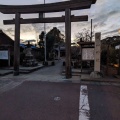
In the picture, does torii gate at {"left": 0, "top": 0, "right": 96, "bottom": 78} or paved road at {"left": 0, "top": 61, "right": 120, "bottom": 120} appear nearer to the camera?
paved road at {"left": 0, "top": 61, "right": 120, "bottom": 120}

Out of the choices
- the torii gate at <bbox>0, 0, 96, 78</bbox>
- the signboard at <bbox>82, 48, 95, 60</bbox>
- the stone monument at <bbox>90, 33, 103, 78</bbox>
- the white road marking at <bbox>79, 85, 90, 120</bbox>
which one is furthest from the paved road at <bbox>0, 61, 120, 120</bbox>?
the signboard at <bbox>82, 48, 95, 60</bbox>

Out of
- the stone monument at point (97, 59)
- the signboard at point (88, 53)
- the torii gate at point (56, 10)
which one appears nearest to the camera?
the torii gate at point (56, 10)

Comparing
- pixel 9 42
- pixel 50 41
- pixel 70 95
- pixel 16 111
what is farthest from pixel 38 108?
pixel 50 41

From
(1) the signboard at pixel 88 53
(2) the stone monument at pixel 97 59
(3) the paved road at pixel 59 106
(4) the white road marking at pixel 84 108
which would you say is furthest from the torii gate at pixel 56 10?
(4) the white road marking at pixel 84 108

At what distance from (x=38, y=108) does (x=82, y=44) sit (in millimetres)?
9866

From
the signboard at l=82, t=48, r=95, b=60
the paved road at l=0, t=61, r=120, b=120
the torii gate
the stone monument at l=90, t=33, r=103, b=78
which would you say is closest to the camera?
the paved road at l=0, t=61, r=120, b=120

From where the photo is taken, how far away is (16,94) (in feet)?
25.4

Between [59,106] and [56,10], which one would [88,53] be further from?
[59,106]

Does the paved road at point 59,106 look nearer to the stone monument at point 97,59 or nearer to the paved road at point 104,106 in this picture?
the paved road at point 104,106

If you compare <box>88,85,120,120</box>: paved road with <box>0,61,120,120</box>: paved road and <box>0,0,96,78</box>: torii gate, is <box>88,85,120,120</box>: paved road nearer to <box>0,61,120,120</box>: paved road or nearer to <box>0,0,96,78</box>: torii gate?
<box>0,61,120,120</box>: paved road

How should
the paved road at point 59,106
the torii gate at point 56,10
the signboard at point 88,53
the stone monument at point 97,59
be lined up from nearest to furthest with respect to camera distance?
the paved road at point 59,106 → the torii gate at point 56,10 → the stone monument at point 97,59 → the signboard at point 88,53

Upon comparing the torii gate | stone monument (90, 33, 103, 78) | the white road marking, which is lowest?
the white road marking

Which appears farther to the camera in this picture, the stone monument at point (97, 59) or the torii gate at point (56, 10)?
the stone monument at point (97, 59)

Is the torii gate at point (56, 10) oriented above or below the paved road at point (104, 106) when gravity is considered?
above
